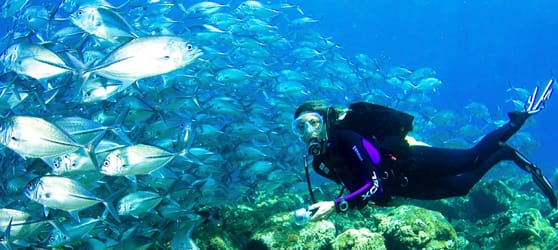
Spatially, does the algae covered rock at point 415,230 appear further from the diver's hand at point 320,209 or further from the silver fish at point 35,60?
the silver fish at point 35,60

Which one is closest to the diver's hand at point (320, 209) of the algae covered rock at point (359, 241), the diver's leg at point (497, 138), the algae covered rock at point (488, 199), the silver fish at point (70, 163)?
the algae covered rock at point (359, 241)

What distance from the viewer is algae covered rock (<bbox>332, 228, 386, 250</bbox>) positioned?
4707mm

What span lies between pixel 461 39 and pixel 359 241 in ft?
391

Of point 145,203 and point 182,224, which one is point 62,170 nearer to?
point 145,203

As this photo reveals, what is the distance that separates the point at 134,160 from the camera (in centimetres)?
406

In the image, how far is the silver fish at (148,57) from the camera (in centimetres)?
323

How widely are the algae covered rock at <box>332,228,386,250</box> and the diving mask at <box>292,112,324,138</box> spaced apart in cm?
146

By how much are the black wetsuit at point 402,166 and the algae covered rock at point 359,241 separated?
1.93ft

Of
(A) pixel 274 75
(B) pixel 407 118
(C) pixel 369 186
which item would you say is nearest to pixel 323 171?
(C) pixel 369 186

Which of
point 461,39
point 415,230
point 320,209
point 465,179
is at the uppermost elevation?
point 320,209

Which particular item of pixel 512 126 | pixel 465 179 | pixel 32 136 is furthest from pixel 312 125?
pixel 512 126

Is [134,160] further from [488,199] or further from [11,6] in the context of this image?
[488,199]

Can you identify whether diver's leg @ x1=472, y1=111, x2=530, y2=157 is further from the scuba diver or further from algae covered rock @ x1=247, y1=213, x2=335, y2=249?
algae covered rock @ x1=247, y1=213, x2=335, y2=249

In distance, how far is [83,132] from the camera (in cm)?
393
